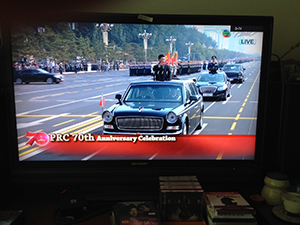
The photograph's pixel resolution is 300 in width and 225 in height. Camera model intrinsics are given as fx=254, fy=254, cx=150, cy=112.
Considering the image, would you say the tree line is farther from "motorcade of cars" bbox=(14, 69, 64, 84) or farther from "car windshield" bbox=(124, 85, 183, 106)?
"car windshield" bbox=(124, 85, 183, 106)

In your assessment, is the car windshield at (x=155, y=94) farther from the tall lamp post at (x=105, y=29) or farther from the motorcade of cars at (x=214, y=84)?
the tall lamp post at (x=105, y=29)

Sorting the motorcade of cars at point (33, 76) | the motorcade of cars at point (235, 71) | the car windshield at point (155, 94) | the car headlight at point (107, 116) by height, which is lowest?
the car headlight at point (107, 116)

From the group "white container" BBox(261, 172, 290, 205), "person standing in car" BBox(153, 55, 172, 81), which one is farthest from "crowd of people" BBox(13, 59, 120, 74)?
"white container" BBox(261, 172, 290, 205)

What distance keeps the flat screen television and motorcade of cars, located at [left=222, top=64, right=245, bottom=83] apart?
0.02 metres

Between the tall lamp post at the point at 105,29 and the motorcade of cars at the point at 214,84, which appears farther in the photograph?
the motorcade of cars at the point at 214,84

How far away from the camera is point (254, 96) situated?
1762 millimetres

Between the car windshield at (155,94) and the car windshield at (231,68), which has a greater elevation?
the car windshield at (231,68)

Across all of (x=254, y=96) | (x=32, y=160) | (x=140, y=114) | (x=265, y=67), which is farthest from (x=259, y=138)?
(x=32, y=160)

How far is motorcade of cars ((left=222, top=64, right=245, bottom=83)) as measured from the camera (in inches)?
68.2

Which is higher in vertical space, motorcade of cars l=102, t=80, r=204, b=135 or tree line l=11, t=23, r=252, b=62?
tree line l=11, t=23, r=252, b=62

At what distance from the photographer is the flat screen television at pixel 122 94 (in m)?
1.65

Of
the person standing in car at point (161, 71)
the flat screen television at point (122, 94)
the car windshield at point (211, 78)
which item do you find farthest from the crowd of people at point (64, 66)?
the car windshield at point (211, 78)

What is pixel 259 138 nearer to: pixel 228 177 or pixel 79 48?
pixel 228 177

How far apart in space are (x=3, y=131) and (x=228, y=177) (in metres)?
1.59
